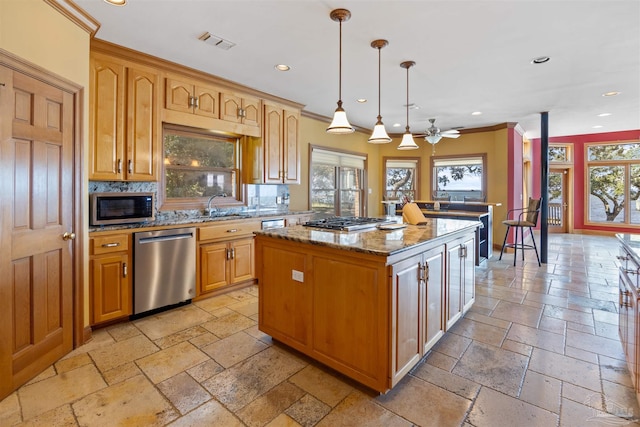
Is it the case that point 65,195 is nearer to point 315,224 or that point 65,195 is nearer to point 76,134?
point 76,134

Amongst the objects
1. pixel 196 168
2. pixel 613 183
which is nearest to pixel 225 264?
pixel 196 168

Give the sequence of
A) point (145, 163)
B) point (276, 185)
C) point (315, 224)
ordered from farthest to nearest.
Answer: point (276, 185), point (145, 163), point (315, 224)

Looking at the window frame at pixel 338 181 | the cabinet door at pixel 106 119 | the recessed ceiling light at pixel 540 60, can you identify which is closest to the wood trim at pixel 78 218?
the cabinet door at pixel 106 119

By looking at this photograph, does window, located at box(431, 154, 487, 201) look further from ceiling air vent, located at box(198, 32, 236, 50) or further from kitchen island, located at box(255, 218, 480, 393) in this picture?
ceiling air vent, located at box(198, 32, 236, 50)

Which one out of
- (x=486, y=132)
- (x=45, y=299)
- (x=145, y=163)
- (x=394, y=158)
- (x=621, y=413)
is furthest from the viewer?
(x=394, y=158)

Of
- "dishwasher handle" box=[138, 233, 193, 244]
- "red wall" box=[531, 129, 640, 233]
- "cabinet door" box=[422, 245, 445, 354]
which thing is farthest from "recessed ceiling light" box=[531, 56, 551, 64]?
"red wall" box=[531, 129, 640, 233]

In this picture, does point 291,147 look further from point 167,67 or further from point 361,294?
point 361,294

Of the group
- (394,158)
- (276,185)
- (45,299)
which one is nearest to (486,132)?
(394,158)

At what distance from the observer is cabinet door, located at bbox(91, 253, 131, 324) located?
280 centimetres

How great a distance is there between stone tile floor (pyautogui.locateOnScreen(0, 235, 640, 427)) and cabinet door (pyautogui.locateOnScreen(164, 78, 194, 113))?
7.35 ft

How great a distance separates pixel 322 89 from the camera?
14.2ft

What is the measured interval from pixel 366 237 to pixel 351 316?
0.56m

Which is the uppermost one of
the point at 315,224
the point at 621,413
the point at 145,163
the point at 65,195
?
the point at 145,163

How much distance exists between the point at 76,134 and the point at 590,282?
239 inches
